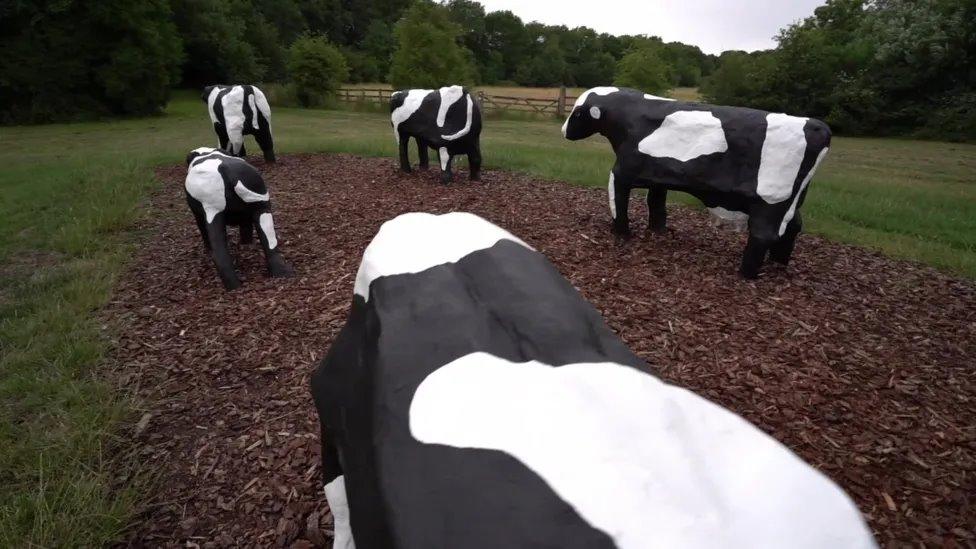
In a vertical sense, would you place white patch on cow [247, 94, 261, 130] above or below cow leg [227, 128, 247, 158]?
above

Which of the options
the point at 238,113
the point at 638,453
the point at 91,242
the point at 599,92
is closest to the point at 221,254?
the point at 91,242

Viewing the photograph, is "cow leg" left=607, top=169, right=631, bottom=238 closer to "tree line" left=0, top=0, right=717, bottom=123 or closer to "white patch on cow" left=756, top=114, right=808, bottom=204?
"white patch on cow" left=756, top=114, right=808, bottom=204

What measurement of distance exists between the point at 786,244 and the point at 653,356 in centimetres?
228

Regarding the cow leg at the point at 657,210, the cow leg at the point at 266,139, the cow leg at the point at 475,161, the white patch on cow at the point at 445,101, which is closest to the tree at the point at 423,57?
the cow leg at the point at 266,139

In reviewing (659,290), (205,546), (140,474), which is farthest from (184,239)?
(659,290)

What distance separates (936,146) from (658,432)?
71.8ft

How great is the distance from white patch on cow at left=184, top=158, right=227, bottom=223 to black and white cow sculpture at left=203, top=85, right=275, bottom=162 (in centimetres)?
555

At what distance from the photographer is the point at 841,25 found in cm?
3089

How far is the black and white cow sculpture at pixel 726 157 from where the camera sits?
457 cm

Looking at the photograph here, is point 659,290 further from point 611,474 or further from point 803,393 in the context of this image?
point 611,474

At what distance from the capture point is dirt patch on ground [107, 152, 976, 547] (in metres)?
2.67

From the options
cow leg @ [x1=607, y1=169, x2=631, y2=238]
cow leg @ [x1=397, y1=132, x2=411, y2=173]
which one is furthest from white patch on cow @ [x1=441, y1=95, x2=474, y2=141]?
cow leg @ [x1=607, y1=169, x2=631, y2=238]

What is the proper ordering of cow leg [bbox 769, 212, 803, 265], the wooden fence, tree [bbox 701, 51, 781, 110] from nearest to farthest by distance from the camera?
cow leg [bbox 769, 212, 803, 265] → tree [bbox 701, 51, 781, 110] → the wooden fence

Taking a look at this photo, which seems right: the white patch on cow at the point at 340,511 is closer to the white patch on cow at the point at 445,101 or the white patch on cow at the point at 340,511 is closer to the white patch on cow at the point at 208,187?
the white patch on cow at the point at 208,187
